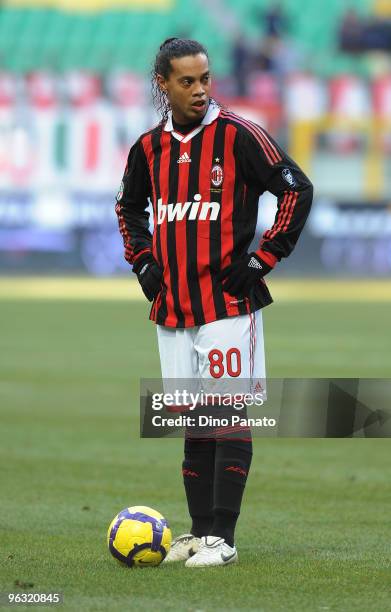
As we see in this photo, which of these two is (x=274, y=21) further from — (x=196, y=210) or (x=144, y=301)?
(x=196, y=210)

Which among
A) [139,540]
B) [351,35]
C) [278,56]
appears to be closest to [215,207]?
[139,540]

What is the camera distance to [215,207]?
16.2 feet

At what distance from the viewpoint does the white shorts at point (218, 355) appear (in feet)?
16.0

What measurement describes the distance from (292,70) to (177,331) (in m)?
28.0

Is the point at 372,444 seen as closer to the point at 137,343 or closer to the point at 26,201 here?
the point at 137,343

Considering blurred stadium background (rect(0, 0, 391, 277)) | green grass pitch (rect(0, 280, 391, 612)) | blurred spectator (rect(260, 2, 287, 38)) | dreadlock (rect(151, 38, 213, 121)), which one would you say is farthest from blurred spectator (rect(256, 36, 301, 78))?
dreadlock (rect(151, 38, 213, 121))

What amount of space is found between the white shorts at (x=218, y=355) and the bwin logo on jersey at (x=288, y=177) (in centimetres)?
54

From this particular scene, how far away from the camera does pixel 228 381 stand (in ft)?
16.0

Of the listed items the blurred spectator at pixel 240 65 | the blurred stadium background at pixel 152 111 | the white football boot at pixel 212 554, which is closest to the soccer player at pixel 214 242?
the white football boot at pixel 212 554

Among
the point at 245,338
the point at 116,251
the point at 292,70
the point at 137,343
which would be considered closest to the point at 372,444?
the point at 245,338

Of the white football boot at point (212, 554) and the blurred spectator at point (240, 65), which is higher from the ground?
the blurred spectator at point (240, 65)

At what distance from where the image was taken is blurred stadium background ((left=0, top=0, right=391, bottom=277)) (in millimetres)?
28344

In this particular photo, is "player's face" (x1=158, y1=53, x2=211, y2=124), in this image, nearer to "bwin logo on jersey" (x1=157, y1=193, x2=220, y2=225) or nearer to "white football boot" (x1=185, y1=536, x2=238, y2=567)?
"bwin logo on jersey" (x1=157, y1=193, x2=220, y2=225)

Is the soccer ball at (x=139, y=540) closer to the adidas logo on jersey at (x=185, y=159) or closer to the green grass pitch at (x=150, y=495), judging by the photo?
the green grass pitch at (x=150, y=495)
